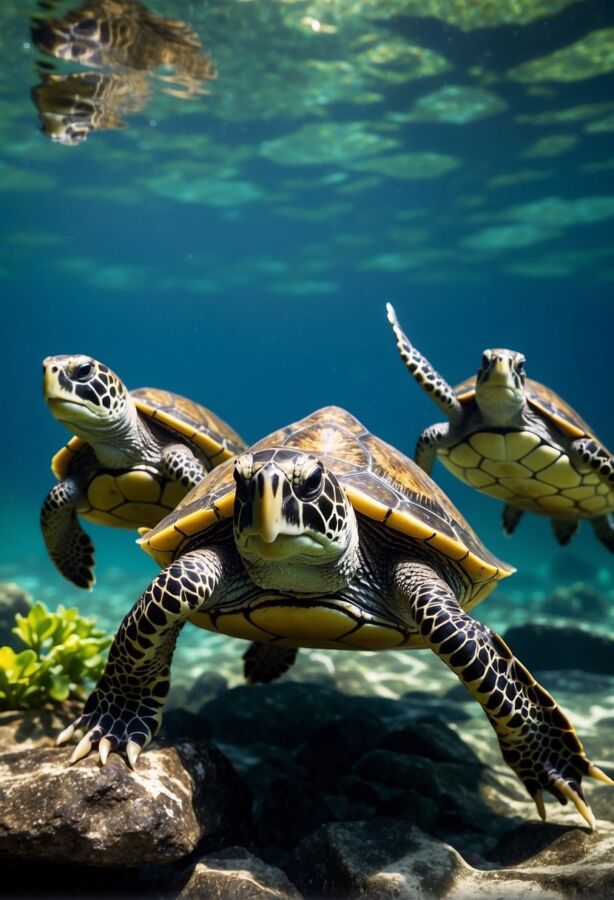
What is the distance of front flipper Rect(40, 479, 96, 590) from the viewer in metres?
6.50

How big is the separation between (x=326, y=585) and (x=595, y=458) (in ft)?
15.3

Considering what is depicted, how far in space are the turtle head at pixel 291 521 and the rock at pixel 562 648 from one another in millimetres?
9102

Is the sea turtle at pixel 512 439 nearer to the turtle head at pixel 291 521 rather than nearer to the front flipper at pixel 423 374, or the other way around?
the front flipper at pixel 423 374

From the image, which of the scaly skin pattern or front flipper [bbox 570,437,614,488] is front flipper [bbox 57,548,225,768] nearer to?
the scaly skin pattern

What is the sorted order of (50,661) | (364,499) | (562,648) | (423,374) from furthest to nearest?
(562,648) < (423,374) < (50,661) < (364,499)

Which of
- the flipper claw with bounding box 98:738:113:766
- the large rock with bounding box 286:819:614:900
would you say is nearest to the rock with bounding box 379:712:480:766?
the large rock with bounding box 286:819:614:900

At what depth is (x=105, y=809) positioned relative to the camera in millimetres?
3240

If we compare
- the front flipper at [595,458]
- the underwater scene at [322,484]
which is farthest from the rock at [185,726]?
the front flipper at [595,458]

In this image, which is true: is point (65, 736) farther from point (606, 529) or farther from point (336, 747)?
point (606, 529)

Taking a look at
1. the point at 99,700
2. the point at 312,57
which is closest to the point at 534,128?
the point at 312,57

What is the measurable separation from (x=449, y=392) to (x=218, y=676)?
6167 mm

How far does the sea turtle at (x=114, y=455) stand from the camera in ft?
19.0

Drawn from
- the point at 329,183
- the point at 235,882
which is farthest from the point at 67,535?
the point at 329,183

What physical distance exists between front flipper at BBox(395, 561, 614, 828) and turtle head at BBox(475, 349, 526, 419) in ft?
10.9
